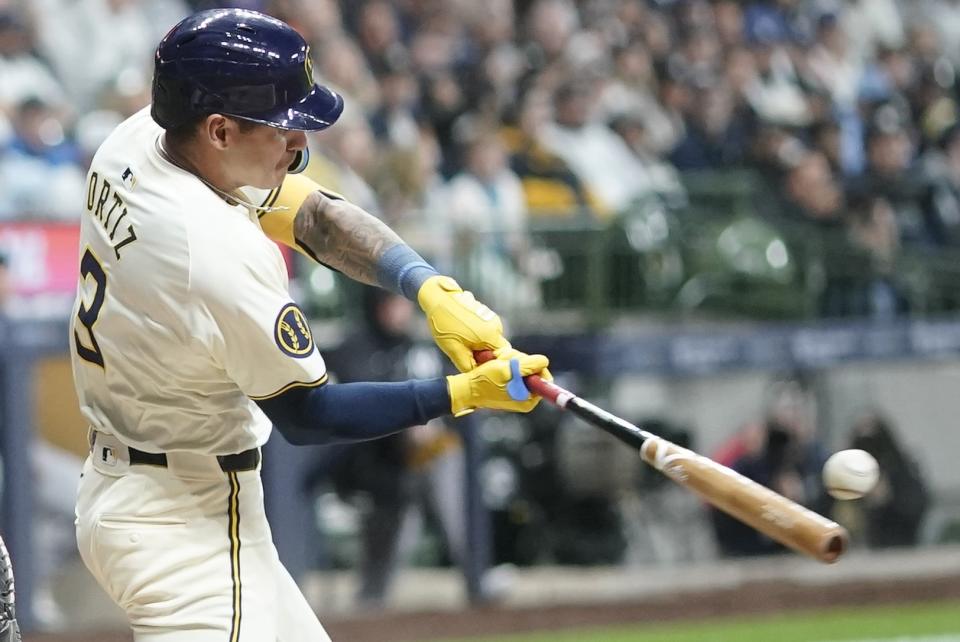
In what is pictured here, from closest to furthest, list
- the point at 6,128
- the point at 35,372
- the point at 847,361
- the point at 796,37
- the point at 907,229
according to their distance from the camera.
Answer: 1. the point at 35,372
2. the point at 6,128
3. the point at 847,361
4. the point at 907,229
5. the point at 796,37

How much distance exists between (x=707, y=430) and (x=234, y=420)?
5.51 meters

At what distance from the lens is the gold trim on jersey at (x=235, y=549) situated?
307cm

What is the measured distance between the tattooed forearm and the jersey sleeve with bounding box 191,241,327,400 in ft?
1.96

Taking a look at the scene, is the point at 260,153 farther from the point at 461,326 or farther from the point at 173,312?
the point at 461,326

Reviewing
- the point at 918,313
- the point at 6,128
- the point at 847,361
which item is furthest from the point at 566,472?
the point at 6,128

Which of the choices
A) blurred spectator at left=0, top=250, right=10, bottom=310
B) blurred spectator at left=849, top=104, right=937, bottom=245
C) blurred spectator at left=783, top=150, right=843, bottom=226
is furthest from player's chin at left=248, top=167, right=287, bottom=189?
blurred spectator at left=849, top=104, right=937, bottom=245

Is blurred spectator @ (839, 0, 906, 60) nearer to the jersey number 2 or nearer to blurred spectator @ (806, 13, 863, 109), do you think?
blurred spectator @ (806, 13, 863, 109)

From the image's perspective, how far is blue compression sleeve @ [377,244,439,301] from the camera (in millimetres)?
3480

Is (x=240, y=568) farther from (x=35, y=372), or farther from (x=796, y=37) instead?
(x=796, y=37)

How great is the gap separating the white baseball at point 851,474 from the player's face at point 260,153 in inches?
49.9

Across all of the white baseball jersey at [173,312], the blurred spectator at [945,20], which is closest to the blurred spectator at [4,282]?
the white baseball jersey at [173,312]

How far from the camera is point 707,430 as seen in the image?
848 centimetres

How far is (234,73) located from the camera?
3.05 m

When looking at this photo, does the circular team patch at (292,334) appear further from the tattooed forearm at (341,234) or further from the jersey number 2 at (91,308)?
the tattooed forearm at (341,234)
